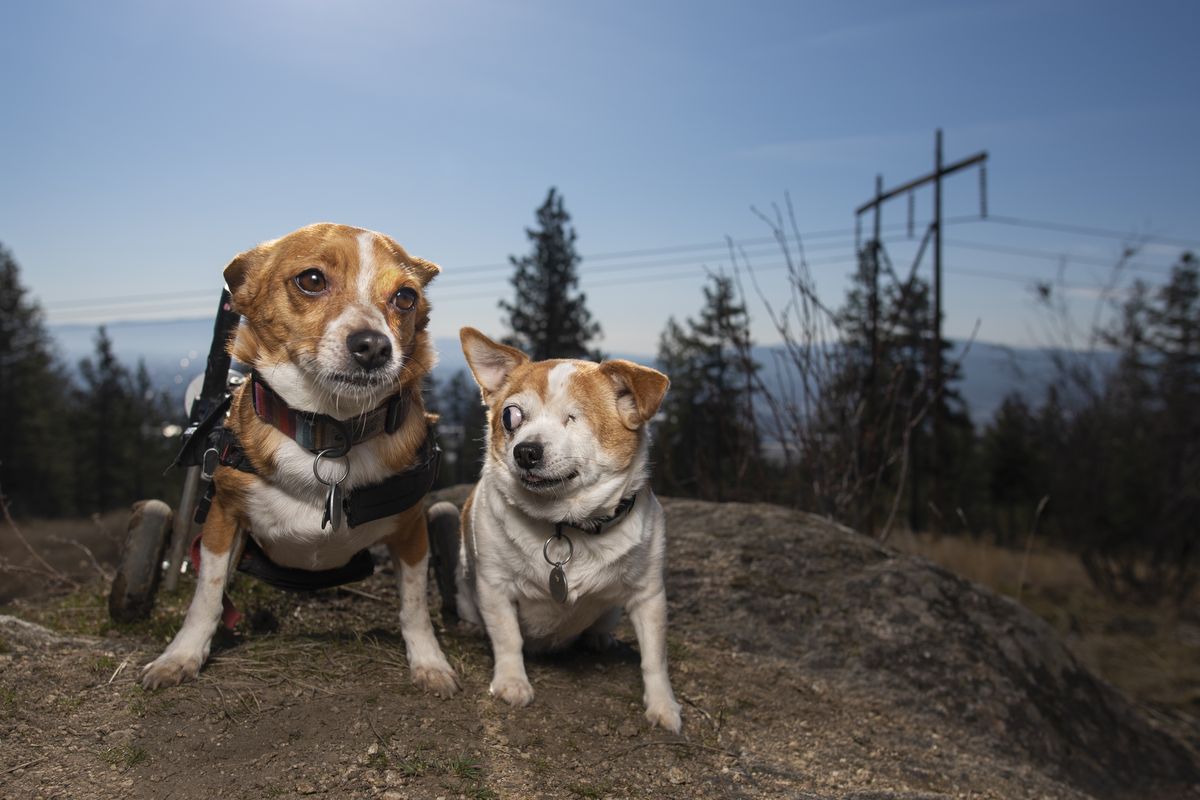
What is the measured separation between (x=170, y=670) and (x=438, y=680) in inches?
42.0

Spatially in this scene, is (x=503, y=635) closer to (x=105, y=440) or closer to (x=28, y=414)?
→ (x=28, y=414)

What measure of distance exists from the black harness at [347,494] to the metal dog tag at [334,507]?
0.04m

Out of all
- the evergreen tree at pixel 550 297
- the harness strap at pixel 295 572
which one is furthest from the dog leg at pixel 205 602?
the evergreen tree at pixel 550 297

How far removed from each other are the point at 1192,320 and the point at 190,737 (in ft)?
157

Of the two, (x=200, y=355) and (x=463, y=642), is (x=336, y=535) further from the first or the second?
(x=200, y=355)

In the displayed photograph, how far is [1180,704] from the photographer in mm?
10531

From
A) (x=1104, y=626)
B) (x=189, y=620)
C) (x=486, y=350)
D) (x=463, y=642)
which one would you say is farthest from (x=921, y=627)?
(x=1104, y=626)

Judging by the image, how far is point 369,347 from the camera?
289cm

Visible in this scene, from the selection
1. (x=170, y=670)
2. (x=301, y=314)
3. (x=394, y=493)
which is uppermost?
(x=301, y=314)

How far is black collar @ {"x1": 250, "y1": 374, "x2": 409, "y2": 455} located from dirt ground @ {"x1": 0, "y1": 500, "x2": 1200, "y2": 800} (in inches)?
41.1

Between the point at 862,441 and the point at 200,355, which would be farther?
the point at 862,441

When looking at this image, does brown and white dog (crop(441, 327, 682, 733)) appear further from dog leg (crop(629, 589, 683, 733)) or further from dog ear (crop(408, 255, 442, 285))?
dog ear (crop(408, 255, 442, 285))

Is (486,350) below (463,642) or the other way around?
the other way around

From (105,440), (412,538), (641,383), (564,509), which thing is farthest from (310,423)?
(105,440)
